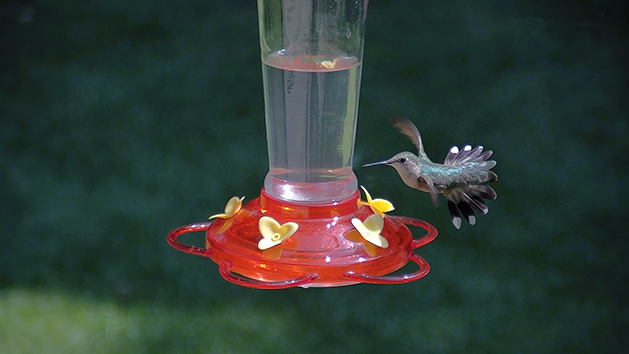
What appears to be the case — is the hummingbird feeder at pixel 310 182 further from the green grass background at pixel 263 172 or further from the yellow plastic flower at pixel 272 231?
the green grass background at pixel 263 172

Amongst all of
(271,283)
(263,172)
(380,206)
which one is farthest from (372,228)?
(263,172)

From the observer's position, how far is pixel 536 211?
9.29 ft

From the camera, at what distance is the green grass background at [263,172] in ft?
→ 8.90

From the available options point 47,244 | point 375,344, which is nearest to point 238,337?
point 375,344

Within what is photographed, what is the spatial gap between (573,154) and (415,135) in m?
1.59

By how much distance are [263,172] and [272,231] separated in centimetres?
153

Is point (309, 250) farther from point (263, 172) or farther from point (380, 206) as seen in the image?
point (263, 172)

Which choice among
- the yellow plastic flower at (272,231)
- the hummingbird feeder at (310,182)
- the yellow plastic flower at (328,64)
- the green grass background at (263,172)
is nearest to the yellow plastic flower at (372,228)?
the hummingbird feeder at (310,182)

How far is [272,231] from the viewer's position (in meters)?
1.31

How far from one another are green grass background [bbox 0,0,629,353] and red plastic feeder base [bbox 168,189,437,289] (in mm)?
1345

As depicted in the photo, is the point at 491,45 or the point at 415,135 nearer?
the point at 415,135

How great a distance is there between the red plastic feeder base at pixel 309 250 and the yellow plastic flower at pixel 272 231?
0.06 feet

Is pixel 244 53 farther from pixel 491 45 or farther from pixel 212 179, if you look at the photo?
pixel 491 45

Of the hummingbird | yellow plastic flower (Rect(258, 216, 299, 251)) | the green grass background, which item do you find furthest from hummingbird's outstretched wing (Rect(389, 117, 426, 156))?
the green grass background
